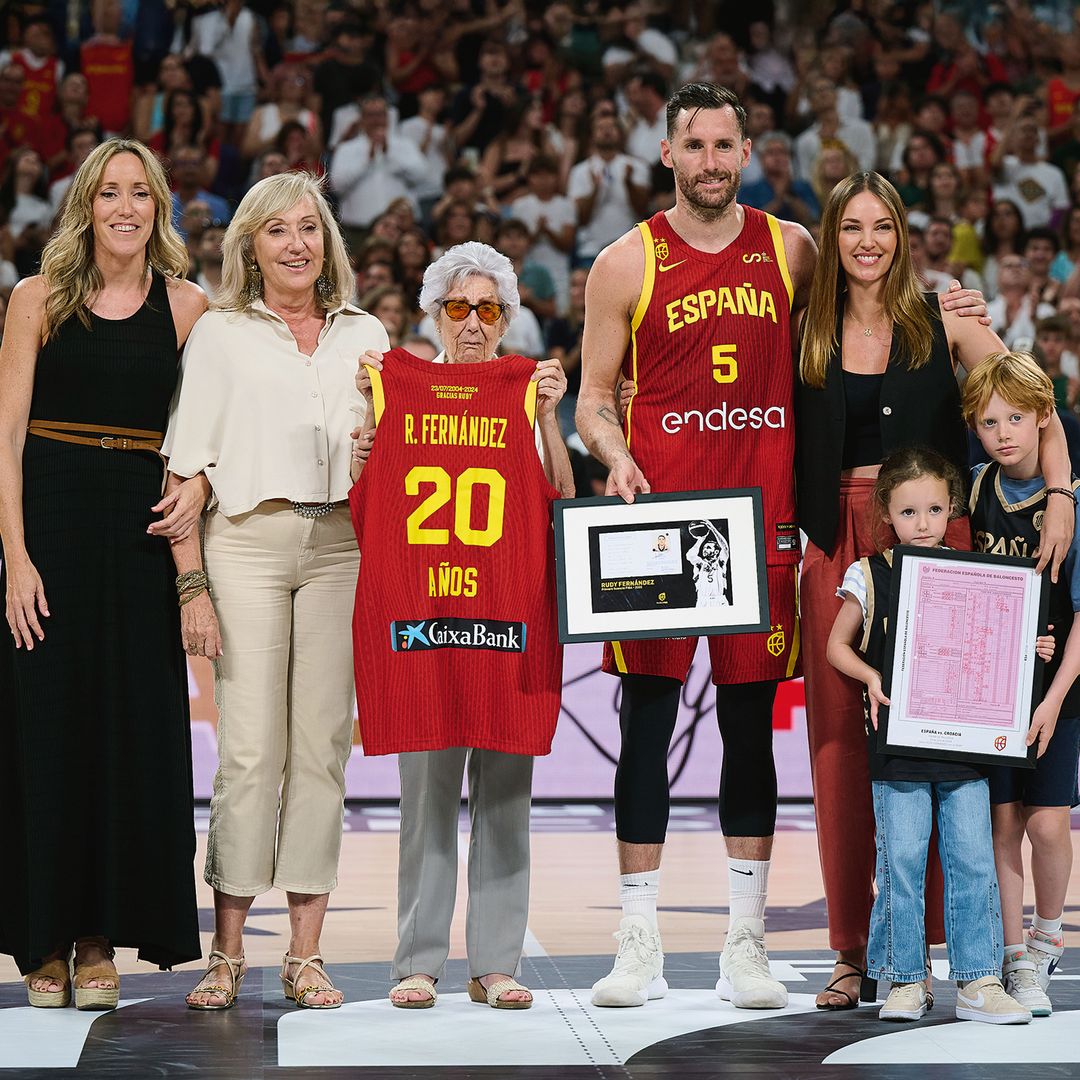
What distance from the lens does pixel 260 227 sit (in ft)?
12.8

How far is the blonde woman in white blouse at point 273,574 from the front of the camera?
3.81 metres

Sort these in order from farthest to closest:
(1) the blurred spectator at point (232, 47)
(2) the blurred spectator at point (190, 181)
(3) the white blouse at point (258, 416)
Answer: (1) the blurred spectator at point (232, 47), (2) the blurred spectator at point (190, 181), (3) the white blouse at point (258, 416)

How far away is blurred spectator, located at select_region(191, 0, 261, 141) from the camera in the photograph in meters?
10.8

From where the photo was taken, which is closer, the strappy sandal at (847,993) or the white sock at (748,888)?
the strappy sandal at (847,993)

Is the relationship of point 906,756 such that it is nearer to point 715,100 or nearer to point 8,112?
point 715,100

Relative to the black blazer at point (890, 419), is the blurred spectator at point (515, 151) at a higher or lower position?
higher

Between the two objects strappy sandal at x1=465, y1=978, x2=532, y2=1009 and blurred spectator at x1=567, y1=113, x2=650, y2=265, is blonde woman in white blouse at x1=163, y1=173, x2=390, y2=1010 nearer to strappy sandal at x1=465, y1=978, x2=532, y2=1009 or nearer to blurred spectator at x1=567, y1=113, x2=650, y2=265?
strappy sandal at x1=465, y1=978, x2=532, y2=1009

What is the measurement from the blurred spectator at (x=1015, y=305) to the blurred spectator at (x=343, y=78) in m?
4.17

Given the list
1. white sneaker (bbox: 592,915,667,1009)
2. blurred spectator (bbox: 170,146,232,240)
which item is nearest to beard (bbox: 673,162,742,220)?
white sneaker (bbox: 592,915,667,1009)

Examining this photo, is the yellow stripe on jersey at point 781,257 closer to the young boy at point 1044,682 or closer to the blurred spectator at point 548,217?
the young boy at point 1044,682

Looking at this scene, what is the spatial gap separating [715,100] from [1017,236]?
21.9 feet

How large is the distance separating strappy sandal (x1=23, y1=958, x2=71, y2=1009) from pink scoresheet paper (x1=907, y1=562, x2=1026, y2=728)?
2036mm

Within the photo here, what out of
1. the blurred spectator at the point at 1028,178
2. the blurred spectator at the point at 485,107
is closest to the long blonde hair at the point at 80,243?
the blurred spectator at the point at 485,107

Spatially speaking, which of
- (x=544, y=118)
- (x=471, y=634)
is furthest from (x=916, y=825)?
(x=544, y=118)
